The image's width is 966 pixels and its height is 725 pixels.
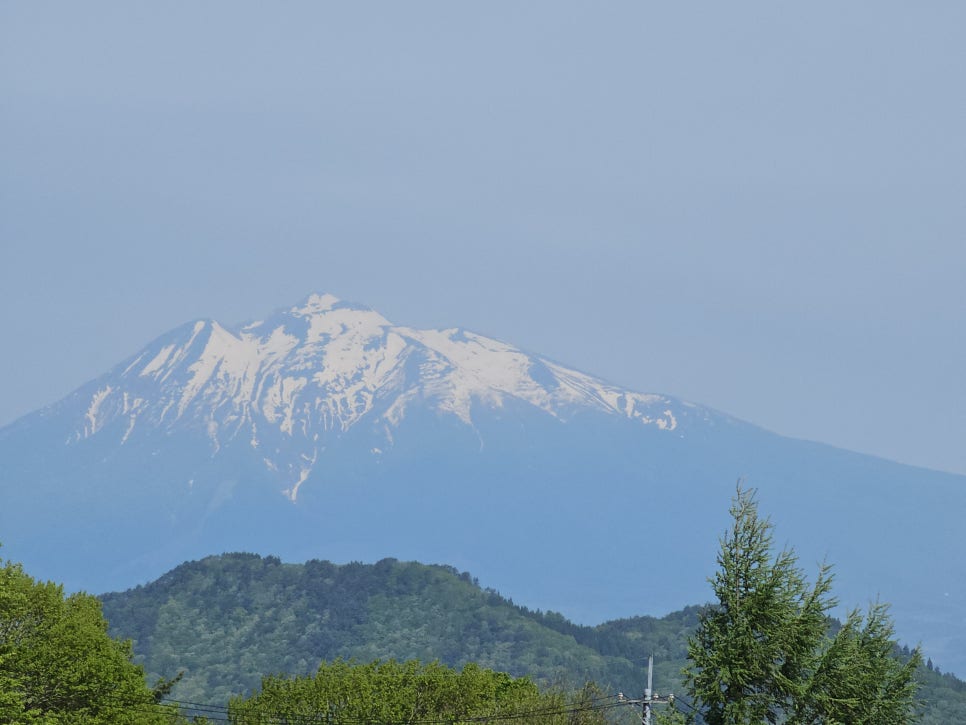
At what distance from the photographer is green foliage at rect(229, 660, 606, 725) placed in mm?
71812

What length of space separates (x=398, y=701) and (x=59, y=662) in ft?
77.1

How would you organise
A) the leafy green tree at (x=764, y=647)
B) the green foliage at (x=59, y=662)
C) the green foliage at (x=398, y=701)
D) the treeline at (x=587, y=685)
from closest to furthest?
1. the leafy green tree at (x=764, y=647)
2. the treeline at (x=587, y=685)
3. the green foliage at (x=59, y=662)
4. the green foliage at (x=398, y=701)

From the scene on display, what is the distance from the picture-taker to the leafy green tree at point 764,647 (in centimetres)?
3684

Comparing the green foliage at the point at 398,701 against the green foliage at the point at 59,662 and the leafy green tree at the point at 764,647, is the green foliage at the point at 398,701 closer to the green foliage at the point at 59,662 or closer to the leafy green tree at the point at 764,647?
the green foliage at the point at 59,662

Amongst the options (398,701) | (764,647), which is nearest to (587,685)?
(398,701)

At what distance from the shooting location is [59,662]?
184 ft

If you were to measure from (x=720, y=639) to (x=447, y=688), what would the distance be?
139ft

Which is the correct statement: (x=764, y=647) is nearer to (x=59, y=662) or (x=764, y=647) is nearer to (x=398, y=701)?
(x=59, y=662)

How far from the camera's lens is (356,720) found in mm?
72125

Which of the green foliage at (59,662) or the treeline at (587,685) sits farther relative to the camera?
A: the green foliage at (59,662)

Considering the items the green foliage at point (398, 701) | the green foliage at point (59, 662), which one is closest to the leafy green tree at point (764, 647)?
the green foliage at point (59, 662)

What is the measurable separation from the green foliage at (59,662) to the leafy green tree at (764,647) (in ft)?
94.6

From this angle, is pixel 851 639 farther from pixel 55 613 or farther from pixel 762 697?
pixel 55 613

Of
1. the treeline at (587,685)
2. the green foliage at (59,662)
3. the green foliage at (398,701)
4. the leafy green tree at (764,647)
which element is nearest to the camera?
the leafy green tree at (764,647)
